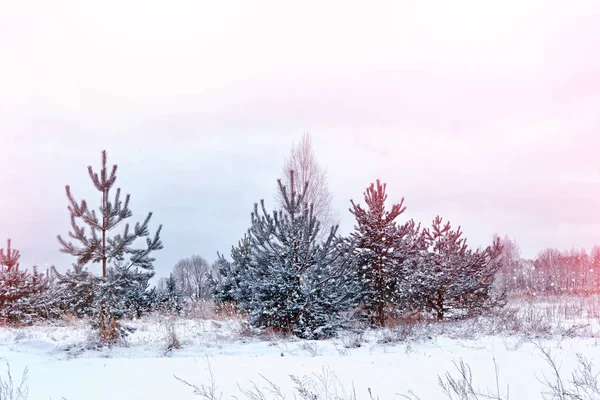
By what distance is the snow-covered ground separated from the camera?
20.7ft

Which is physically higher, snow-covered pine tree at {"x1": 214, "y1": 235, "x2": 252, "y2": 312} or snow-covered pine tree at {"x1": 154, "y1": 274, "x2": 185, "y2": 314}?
snow-covered pine tree at {"x1": 214, "y1": 235, "x2": 252, "y2": 312}

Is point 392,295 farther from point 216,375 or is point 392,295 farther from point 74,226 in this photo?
point 74,226

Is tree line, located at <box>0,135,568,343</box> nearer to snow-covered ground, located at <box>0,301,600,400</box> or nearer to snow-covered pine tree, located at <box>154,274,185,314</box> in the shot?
snow-covered ground, located at <box>0,301,600,400</box>

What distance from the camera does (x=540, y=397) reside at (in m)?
5.52

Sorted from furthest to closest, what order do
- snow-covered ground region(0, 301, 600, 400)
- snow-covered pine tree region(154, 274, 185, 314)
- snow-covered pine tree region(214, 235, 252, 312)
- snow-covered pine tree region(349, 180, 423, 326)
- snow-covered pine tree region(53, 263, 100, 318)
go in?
snow-covered pine tree region(154, 274, 185, 314) → snow-covered pine tree region(214, 235, 252, 312) → snow-covered pine tree region(349, 180, 423, 326) → snow-covered pine tree region(53, 263, 100, 318) → snow-covered ground region(0, 301, 600, 400)

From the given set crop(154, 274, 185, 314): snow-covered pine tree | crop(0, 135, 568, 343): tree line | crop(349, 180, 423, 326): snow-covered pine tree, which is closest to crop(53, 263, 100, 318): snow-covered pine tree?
crop(0, 135, 568, 343): tree line

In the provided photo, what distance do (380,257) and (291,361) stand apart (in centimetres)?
626

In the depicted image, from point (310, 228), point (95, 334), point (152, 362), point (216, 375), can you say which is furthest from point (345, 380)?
point (95, 334)

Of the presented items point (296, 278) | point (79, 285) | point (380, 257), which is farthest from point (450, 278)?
point (79, 285)

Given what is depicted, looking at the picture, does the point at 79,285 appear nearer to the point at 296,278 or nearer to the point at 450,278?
the point at 296,278

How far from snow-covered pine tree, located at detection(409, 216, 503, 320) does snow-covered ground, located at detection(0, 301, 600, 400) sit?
2.06 metres

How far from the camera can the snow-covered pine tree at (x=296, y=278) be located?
38.6 feet

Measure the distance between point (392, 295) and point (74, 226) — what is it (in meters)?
9.17

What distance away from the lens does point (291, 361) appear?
8.01m
